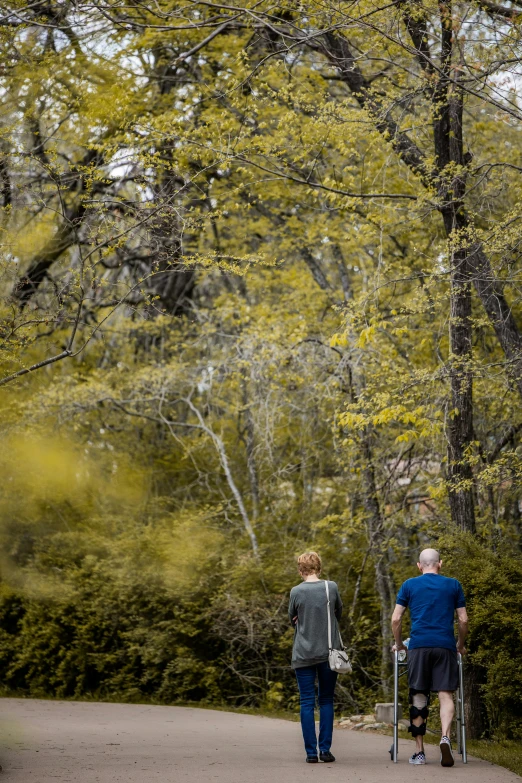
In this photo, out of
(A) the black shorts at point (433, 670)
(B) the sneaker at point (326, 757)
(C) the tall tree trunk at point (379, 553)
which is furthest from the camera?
(C) the tall tree trunk at point (379, 553)

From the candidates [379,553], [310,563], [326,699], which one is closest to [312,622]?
[310,563]

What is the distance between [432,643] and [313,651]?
940mm

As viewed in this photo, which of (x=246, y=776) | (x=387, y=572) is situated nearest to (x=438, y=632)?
(x=246, y=776)

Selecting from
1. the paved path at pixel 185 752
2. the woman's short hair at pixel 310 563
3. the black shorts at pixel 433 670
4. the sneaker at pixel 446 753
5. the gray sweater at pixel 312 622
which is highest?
the woman's short hair at pixel 310 563

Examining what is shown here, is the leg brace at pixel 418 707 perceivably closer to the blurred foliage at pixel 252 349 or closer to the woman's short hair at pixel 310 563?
the woman's short hair at pixel 310 563

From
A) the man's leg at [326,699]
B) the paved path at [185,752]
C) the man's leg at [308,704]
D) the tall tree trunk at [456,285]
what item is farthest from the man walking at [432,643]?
the tall tree trunk at [456,285]

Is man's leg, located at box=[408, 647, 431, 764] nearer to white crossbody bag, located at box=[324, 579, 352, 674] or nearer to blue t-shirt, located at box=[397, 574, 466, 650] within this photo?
blue t-shirt, located at box=[397, 574, 466, 650]

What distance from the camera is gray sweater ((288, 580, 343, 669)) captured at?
7.50 metres

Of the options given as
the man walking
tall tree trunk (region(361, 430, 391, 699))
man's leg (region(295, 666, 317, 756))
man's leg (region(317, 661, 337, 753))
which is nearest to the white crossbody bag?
man's leg (region(317, 661, 337, 753))

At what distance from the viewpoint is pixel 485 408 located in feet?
44.3

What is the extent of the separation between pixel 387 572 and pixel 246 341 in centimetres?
453

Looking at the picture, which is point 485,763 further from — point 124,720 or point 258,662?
point 258,662

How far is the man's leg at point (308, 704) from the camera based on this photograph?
7.58 m

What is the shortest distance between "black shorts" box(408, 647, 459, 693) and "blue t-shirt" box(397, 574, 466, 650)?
55 millimetres
